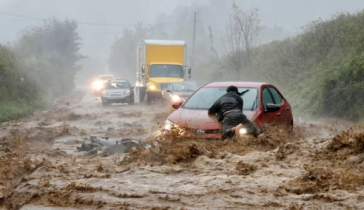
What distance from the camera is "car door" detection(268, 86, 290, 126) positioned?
38.0 ft

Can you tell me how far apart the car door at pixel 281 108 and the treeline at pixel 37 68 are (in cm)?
1212

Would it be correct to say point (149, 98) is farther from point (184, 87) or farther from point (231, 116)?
point (231, 116)

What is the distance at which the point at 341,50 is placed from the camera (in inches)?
1089

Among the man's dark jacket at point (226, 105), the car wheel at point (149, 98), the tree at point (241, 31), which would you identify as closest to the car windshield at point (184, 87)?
the car wheel at point (149, 98)

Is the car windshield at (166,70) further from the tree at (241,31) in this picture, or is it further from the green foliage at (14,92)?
the tree at (241,31)

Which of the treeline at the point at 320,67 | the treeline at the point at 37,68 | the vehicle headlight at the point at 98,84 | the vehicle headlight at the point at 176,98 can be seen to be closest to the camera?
the treeline at the point at 320,67

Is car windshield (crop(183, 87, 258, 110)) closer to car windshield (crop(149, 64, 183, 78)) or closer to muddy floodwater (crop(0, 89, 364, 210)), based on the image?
muddy floodwater (crop(0, 89, 364, 210))

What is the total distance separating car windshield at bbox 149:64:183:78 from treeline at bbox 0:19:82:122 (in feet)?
20.4

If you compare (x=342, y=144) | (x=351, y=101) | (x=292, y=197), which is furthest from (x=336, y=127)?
(x=292, y=197)

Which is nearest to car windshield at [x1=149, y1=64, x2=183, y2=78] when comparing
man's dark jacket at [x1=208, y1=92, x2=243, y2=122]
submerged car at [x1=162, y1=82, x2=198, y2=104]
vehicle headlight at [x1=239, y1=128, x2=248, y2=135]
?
submerged car at [x1=162, y1=82, x2=198, y2=104]

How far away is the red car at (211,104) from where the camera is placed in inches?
394

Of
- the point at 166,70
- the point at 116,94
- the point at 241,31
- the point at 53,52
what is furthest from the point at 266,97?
the point at 53,52

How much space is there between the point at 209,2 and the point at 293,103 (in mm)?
89231

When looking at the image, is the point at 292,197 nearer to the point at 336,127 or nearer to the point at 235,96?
the point at 235,96
